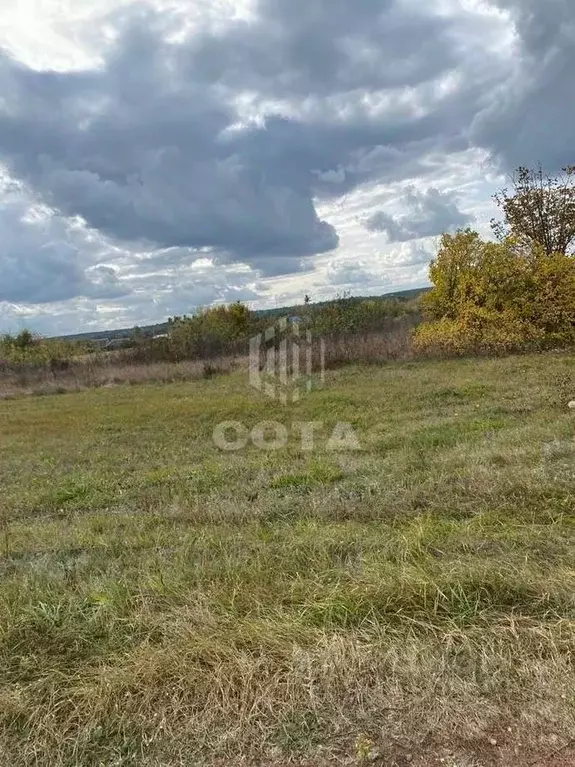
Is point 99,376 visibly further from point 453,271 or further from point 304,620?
point 304,620

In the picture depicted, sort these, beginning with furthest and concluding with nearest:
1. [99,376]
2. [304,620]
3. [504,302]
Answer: [99,376]
[504,302]
[304,620]

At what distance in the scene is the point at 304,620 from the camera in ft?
7.86

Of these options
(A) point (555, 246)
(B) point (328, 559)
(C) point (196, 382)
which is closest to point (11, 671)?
(B) point (328, 559)

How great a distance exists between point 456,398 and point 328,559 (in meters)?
7.96

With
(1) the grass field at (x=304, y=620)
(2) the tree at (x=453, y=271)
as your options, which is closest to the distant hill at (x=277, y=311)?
(2) the tree at (x=453, y=271)

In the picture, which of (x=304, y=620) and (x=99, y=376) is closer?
(x=304, y=620)

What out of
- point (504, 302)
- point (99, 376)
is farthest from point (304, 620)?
point (99, 376)

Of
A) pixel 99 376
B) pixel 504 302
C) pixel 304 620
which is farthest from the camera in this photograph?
pixel 99 376

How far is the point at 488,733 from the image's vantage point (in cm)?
183

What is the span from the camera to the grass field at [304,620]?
74.1 inches

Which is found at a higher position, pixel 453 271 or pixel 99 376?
pixel 453 271

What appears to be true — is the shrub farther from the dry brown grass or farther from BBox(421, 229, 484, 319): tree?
the dry brown grass

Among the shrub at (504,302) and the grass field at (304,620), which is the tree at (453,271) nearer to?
the shrub at (504,302)

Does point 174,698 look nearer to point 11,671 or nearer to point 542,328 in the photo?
point 11,671
